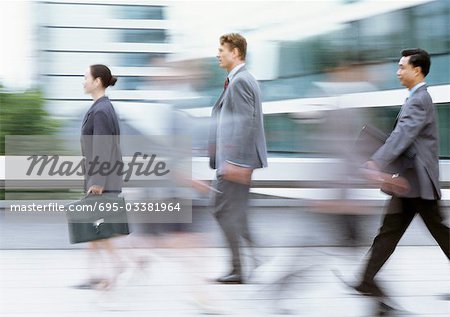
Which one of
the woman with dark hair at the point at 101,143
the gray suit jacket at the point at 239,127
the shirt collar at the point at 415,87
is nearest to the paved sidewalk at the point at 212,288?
the woman with dark hair at the point at 101,143

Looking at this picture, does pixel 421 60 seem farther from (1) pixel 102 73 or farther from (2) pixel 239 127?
(1) pixel 102 73

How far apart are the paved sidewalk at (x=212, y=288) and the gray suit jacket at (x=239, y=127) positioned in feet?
2.41

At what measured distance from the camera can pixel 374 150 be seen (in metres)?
5.21

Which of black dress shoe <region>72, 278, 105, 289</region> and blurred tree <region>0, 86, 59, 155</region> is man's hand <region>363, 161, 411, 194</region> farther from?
blurred tree <region>0, 86, 59, 155</region>

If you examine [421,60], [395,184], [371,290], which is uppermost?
[421,60]

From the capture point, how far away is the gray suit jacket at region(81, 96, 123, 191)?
19.1 feet

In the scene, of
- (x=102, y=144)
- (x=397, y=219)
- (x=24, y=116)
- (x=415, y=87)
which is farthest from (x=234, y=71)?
(x=24, y=116)

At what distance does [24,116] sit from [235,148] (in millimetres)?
5971

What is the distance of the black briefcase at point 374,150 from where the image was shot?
5.11 m

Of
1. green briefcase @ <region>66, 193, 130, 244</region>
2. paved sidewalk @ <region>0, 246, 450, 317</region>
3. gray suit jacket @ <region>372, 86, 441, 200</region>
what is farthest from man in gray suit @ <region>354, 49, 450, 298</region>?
green briefcase @ <region>66, 193, 130, 244</region>

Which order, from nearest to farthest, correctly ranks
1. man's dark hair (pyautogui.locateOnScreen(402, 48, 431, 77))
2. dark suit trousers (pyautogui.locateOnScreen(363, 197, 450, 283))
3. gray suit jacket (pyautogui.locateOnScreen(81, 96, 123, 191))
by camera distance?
dark suit trousers (pyautogui.locateOnScreen(363, 197, 450, 283)) → man's dark hair (pyautogui.locateOnScreen(402, 48, 431, 77)) → gray suit jacket (pyautogui.locateOnScreen(81, 96, 123, 191))

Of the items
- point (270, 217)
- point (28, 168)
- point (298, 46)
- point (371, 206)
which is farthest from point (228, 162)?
point (298, 46)

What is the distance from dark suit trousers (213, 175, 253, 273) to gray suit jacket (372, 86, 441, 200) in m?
1.30

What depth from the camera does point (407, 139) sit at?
207 inches
